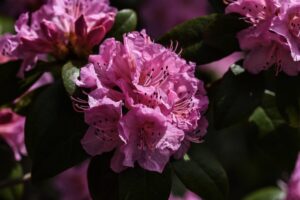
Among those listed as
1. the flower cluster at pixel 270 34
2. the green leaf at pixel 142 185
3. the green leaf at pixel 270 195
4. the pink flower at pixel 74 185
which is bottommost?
the pink flower at pixel 74 185

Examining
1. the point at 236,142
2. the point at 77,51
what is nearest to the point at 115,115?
the point at 77,51

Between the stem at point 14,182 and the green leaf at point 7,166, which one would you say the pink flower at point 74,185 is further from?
the stem at point 14,182

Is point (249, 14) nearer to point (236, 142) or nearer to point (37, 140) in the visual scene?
point (37, 140)

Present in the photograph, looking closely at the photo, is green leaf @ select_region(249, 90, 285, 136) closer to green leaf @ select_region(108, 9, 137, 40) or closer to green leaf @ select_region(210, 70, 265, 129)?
green leaf @ select_region(210, 70, 265, 129)

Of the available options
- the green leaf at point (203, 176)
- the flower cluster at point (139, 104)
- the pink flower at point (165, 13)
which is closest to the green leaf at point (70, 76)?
the flower cluster at point (139, 104)

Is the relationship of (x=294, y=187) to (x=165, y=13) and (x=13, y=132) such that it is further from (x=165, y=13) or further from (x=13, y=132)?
(x=165, y=13)

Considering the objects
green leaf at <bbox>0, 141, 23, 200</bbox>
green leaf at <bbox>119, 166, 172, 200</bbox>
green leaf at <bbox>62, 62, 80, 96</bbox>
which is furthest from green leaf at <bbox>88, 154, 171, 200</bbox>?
green leaf at <bbox>0, 141, 23, 200</bbox>

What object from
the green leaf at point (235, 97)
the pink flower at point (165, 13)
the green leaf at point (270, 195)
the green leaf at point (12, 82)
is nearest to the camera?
the green leaf at point (235, 97)
